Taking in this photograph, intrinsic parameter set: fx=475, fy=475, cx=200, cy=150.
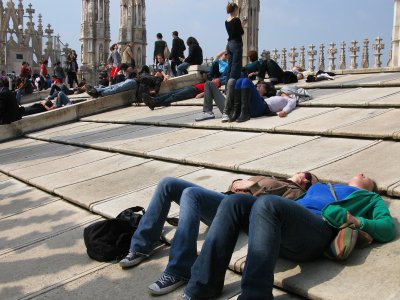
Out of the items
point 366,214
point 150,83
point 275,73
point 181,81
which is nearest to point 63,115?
point 150,83

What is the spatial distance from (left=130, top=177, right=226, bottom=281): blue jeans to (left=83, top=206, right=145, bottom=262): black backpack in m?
0.16

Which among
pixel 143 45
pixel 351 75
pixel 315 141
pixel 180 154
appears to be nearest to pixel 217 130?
pixel 180 154

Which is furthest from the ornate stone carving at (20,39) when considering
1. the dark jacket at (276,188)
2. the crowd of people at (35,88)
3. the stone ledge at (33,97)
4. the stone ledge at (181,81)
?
the dark jacket at (276,188)

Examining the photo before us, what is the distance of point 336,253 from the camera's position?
3.15 metres

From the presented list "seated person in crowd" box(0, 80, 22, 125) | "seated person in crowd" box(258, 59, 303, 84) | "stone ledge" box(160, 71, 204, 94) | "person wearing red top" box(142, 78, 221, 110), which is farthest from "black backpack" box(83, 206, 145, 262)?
"stone ledge" box(160, 71, 204, 94)

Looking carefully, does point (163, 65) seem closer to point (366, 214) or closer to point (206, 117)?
point (206, 117)

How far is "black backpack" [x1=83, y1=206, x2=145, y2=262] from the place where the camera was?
402 centimetres

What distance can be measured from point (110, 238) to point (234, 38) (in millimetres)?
6576

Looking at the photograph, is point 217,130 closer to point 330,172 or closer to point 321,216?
point 330,172

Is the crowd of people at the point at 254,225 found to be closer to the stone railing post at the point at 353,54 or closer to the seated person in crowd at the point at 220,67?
the seated person in crowd at the point at 220,67

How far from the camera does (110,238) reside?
405cm

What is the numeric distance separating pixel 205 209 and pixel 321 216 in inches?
36.0

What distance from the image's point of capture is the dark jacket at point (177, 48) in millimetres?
15500

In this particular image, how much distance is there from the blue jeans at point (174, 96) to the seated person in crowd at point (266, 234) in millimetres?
8931
